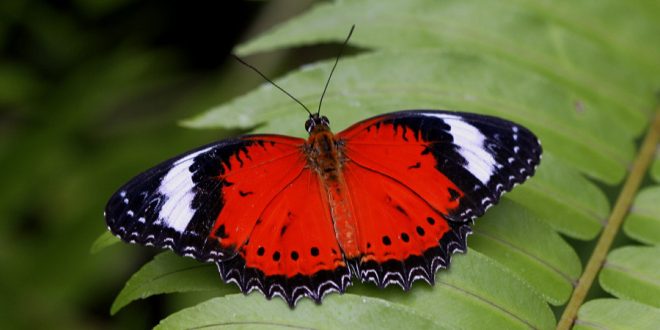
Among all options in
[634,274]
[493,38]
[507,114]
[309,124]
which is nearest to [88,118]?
[309,124]

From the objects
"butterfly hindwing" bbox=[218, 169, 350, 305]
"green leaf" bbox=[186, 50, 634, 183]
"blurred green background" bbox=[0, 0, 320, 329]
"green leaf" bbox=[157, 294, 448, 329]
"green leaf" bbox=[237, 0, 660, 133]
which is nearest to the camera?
"green leaf" bbox=[157, 294, 448, 329]

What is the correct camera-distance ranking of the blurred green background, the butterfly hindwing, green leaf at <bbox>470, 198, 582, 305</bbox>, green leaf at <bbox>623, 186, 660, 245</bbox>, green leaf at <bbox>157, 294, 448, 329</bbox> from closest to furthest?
green leaf at <bbox>157, 294, 448, 329</bbox>
the butterfly hindwing
green leaf at <bbox>470, 198, 582, 305</bbox>
green leaf at <bbox>623, 186, 660, 245</bbox>
the blurred green background

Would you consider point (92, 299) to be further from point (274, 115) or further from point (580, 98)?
point (580, 98)

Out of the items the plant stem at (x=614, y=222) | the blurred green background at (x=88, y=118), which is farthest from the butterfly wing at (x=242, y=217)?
the blurred green background at (x=88, y=118)

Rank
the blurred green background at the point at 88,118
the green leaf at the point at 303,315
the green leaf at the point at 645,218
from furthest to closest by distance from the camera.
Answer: the blurred green background at the point at 88,118, the green leaf at the point at 645,218, the green leaf at the point at 303,315

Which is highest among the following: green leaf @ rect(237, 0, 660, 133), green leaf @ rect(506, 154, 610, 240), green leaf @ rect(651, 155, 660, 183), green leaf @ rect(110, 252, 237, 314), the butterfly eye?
green leaf @ rect(237, 0, 660, 133)

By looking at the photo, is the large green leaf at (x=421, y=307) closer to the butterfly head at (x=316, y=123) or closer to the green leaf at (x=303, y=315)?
the green leaf at (x=303, y=315)

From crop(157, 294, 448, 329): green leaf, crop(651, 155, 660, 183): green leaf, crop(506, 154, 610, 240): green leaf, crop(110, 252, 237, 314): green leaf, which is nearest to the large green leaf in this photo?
crop(157, 294, 448, 329): green leaf

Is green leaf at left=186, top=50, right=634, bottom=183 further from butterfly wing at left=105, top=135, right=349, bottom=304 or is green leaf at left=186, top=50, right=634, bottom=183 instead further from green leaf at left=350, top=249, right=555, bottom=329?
green leaf at left=350, top=249, right=555, bottom=329
